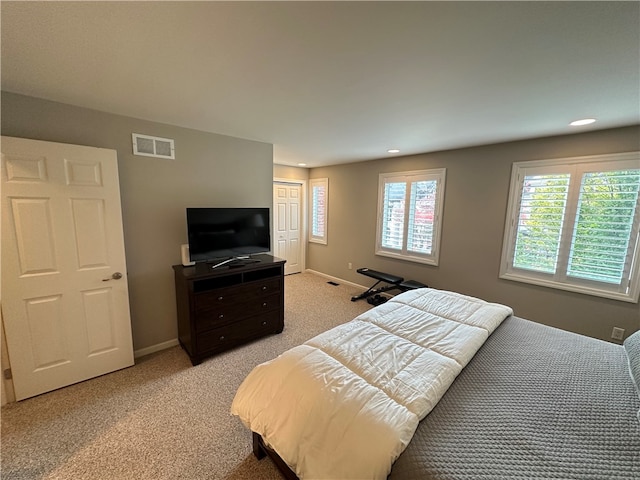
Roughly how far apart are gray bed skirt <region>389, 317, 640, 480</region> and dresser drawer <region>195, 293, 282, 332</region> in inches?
80.0

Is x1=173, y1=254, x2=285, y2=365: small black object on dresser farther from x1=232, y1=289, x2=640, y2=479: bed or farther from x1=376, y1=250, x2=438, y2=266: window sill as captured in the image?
x1=376, y1=250, x2=438, y2=266: window sill

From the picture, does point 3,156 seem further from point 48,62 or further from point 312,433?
point 312,433

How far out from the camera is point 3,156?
170 cm

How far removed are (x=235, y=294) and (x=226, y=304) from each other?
0.42 ft

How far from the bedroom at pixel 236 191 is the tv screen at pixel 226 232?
0.32 meters

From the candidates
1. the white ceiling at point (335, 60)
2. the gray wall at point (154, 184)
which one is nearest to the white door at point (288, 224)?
the gray wall at point (154, 184)

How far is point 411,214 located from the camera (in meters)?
3.95

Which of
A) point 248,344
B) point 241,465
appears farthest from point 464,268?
point 241,465

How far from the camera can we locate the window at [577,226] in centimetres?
238

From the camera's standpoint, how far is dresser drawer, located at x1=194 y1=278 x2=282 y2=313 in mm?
2344

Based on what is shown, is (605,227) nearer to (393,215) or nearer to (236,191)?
(393,215)

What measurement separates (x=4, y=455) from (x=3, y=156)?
75.5 inches

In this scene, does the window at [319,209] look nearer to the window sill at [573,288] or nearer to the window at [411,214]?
the window at [411,214]

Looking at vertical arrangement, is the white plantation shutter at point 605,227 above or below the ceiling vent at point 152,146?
below
